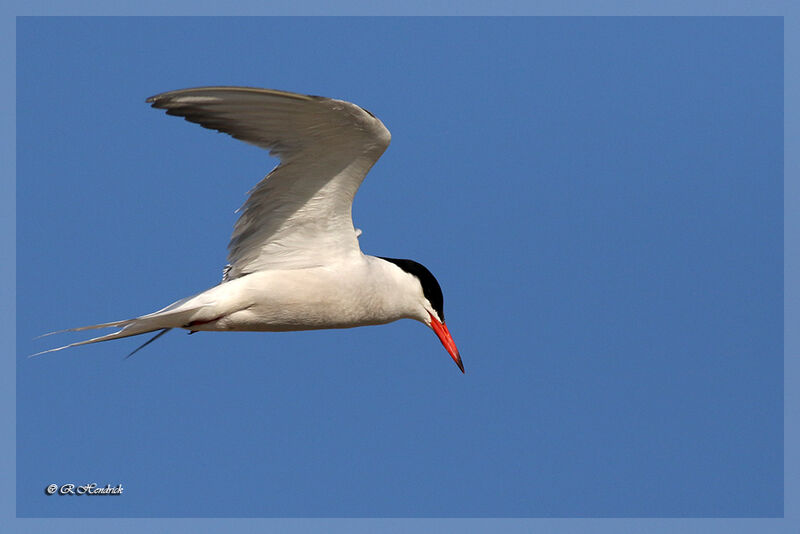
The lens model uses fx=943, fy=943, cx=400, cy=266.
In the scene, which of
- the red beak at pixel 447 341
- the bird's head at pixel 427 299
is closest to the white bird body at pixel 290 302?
the bird's head at pixel 427 299

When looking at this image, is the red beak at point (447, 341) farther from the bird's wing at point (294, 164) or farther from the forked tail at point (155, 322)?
the forked tail at point (155, 322)

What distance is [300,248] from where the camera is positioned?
5445 millimetres

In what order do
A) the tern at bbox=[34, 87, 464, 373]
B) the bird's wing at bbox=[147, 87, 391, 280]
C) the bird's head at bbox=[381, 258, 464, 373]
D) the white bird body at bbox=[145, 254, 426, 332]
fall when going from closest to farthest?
the bird's wing at bbox=[147, 87, 391, 280]
the tern at bbox=[34, 87, 464, 373]
the white bird body at bbox=[145, 254, 426, 332]
the bird's head at bbox=[381, 258, 464, 373]

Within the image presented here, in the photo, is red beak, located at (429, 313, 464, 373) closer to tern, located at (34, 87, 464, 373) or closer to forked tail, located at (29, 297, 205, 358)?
tern, located at (34, 87, 464, 373)

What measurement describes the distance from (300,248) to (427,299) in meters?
0.97

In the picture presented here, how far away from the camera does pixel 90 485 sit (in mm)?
5730

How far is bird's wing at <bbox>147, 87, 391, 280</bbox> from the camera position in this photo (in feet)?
14.8

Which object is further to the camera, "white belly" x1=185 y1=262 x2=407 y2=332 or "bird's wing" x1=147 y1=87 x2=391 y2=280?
"white belly" x1=185 y1=262 x2=407 y2=332

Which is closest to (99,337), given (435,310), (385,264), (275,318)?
(275,318)

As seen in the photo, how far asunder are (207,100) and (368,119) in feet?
2.66

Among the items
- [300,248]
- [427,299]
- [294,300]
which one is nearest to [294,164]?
[300,248]

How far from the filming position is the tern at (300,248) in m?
4.84

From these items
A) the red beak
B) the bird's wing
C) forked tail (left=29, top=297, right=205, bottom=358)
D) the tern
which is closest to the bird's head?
the red beak

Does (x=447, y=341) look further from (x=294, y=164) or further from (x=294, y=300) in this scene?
(x=294, y=164)
